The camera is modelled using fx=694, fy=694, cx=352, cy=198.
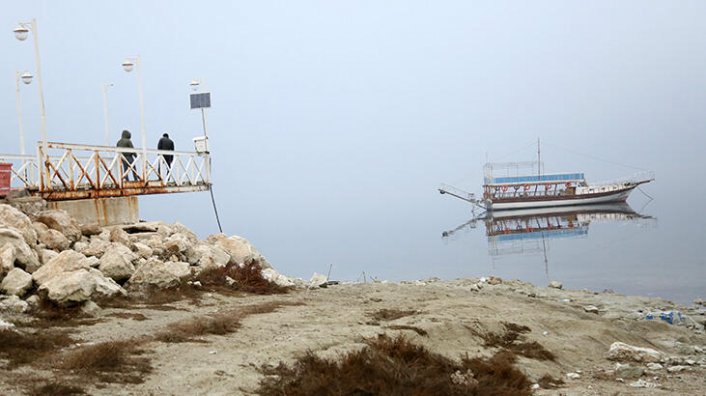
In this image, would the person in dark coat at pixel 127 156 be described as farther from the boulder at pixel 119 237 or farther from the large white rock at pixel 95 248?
the large white rock at pixel 95 248

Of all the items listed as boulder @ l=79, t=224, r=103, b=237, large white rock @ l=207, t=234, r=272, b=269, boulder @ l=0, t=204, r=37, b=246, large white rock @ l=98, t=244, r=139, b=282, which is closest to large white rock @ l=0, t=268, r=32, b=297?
large white rock @ l=98, t=244, r=139, b=282

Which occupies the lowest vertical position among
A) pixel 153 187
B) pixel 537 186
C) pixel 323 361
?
pixel 537 186

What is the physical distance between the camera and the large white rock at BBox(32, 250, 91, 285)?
1212 centimetres

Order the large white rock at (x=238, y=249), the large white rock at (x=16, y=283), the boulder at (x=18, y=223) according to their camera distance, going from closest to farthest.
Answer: the large white rock at (x=16, y=283) → the boulder at (x=18, y=223) → the large white rock at (x=238, y=249)

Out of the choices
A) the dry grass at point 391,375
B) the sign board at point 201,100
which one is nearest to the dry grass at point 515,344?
the dry grass at point 391,375

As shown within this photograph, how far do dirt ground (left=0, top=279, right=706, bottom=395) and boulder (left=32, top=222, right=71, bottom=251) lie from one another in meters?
3.23

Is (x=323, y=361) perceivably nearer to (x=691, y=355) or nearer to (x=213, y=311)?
(x=213, y=311)

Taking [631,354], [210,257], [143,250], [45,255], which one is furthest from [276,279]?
[631,354]

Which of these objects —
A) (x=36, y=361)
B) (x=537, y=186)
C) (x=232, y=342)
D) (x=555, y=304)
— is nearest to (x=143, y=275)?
(x=232, y=342)

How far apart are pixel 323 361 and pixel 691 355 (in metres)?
8.30

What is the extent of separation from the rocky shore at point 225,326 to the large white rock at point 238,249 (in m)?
0.15

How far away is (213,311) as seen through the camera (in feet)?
43.4

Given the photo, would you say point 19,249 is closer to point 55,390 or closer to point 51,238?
point 51,238

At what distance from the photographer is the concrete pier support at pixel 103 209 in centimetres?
1819
